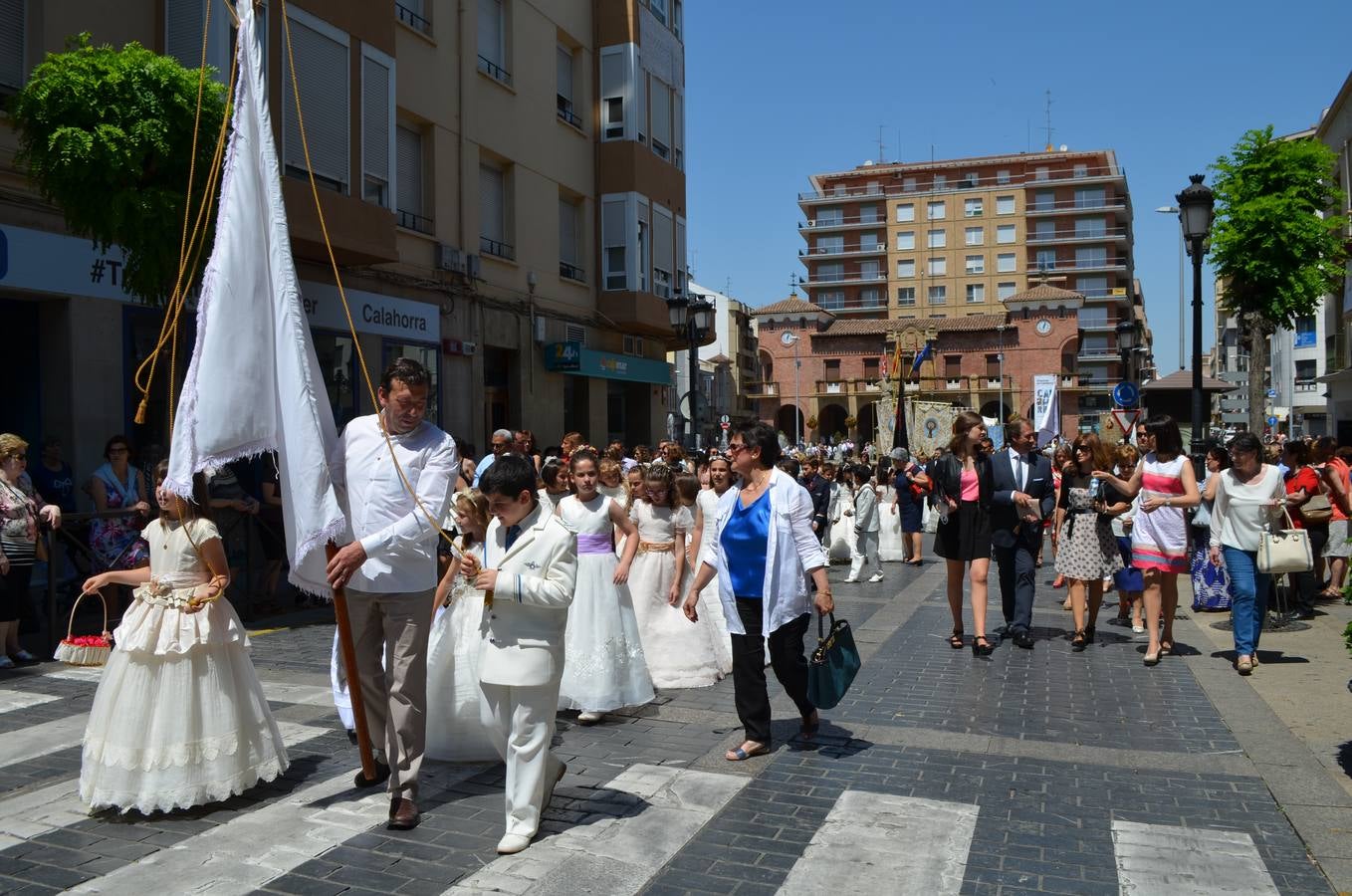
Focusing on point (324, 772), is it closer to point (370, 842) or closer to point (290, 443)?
point (370, 842)

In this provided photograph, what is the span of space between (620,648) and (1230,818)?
11.7 ft

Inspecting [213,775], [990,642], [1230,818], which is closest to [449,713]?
[213,775]

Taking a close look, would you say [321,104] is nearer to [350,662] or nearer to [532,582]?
[350,662]

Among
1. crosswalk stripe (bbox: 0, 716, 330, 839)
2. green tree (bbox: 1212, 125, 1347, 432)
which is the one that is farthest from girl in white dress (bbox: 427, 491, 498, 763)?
green tree (bbox: 1212, 125, 1347, 432)

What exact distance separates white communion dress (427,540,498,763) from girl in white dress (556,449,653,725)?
84 centimetres

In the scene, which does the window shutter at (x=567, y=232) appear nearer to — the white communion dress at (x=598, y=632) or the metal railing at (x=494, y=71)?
the metal railing at (x=494, y=71)

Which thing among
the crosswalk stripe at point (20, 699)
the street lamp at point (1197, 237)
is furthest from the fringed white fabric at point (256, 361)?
the street lamp at point (1197, 237)

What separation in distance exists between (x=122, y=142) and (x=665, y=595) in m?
6.14

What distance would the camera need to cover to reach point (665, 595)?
8430 millimetres

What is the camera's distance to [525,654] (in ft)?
14.7

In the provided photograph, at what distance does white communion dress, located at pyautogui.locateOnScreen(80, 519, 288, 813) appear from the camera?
4.92m

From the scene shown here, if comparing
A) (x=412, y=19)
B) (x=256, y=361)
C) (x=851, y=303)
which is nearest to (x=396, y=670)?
(x=256, y=361)

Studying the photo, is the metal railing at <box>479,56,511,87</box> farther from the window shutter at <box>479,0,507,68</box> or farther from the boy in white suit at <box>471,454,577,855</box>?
the boy in white suit at <box>471,454,577,855</box>

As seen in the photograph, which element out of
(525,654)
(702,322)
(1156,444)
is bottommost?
(525,654)
